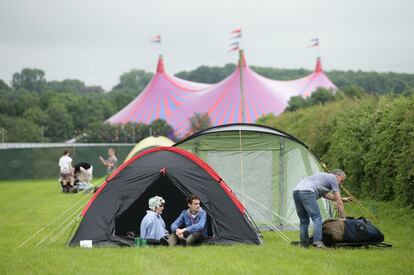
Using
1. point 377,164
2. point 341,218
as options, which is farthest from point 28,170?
point 341,218

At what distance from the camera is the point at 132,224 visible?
40.4 feet

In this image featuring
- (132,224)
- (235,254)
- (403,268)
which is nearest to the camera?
(403,268)

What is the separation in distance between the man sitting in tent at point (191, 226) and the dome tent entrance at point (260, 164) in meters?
A: 2.91

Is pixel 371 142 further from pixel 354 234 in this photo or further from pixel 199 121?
pixel 199 121

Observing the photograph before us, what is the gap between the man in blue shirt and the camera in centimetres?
994

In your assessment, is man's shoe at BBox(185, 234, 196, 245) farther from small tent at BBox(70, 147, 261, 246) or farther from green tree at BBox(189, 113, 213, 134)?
green tree at BBox(189, 113, 213, 134)

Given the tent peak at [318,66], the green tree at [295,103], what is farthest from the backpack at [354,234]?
the tent peak at [318,66]

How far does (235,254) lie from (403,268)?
88.4 inches

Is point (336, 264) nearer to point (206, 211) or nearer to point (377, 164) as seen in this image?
point (206, 211)

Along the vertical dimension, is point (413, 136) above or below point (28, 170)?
above

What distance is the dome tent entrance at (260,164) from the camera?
13555 mm

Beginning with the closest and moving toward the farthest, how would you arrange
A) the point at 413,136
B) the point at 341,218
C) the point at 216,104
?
1. the point at 341,218
2. the point at 413,136
3. the point at 216,104

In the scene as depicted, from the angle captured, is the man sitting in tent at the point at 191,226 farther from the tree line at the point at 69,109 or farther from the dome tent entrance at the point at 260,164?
the tree line at the point at 69,109

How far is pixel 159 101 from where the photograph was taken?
214 ft
